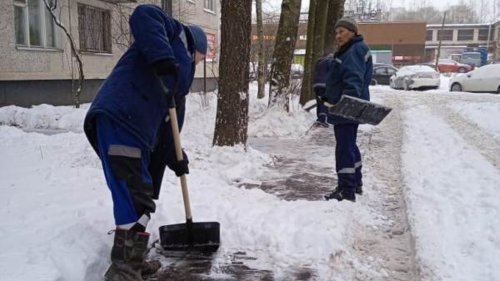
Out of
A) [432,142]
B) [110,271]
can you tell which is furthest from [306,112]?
[110,271]

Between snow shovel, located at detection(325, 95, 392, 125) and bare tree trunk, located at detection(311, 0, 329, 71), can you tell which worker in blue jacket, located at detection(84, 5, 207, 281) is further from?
bare tree trunk, located at detection(311, 0, 329, 71)

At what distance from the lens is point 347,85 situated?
4602mm

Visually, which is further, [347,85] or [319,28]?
[319,28]

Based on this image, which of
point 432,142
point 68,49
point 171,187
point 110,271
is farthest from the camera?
point 68,49

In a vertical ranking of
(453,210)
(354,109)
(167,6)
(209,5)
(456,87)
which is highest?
(209,5)

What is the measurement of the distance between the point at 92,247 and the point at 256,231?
1.22m

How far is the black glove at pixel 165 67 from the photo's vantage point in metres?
2.82

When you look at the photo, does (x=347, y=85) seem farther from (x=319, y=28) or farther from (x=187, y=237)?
(x=319, y=28)

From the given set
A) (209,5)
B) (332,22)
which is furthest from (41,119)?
(209,5)

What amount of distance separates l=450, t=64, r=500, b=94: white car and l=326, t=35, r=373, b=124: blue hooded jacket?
18821mm

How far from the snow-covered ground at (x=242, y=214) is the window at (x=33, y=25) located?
647 cm

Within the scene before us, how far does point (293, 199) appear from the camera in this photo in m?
4.99

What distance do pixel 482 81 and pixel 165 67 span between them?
71.5ft

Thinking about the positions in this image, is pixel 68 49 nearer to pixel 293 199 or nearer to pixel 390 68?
pixel 293 199
